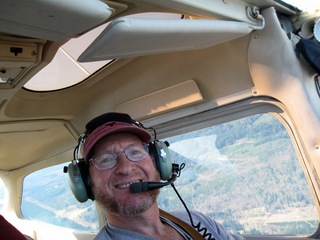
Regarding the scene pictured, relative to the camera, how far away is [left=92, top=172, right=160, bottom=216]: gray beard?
1.60m

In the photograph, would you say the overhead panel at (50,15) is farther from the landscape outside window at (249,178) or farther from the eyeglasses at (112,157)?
the landscape outside window at (249,178)

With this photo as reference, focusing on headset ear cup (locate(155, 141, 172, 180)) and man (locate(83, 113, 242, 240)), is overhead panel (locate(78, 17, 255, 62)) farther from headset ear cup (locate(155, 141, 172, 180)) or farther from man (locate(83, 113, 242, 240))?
headset ear cup (locate(155, 141, 172, 180))

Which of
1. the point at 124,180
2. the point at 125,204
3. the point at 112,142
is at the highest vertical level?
the point at 112,142

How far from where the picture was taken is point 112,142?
71.6 inches

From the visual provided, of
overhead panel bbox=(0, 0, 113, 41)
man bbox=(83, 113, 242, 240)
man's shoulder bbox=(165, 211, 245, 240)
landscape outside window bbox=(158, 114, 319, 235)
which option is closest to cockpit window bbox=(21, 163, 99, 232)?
landscape outside window bbox=(158, 114, 319, 235)

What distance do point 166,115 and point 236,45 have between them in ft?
3.15

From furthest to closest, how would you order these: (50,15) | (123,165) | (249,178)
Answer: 1. (249,178)
2. (123,165)
3. (50,15)

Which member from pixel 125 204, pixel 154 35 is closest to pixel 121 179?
pixel 125 204

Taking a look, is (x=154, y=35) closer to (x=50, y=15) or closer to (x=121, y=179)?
(x=50, y=15)

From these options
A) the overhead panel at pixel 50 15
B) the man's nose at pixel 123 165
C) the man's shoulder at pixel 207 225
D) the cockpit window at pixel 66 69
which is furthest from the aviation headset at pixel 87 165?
the cockpit window at pixel 66 69

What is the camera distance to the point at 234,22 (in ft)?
5.71

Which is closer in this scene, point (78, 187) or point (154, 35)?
point (154, 35)

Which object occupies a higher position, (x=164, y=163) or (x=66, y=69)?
(x=66, y=69)

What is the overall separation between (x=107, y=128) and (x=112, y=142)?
0.43ft
